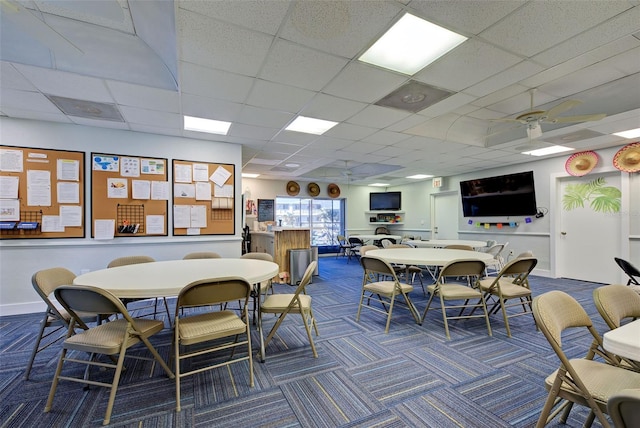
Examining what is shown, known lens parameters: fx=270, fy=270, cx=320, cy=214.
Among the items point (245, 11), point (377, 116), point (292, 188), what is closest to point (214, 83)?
point (245, 11)

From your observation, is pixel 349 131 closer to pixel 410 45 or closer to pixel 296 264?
pixel 410 45

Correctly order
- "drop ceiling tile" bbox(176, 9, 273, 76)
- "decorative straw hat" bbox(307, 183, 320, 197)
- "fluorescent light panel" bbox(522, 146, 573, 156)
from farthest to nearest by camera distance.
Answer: "decorative straw hat" bbox(307, 183, 320, 197) < "fluorescent light panel" bbox(522, 146, 573, 156) < "drop ceiling tile" bbox(176, 9, 273, 76)

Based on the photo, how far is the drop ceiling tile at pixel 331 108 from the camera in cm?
310

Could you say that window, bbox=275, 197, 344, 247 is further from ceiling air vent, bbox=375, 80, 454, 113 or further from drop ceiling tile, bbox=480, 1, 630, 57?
drop ceiling tile, bbox=480, 1, 630, 57

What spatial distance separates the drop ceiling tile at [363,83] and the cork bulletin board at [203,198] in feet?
8.36

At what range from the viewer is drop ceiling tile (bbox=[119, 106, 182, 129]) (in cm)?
333

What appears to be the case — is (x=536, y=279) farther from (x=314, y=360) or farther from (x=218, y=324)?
(x=218, y=324)

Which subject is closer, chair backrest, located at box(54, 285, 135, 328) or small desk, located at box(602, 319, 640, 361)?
small desk, located at box(602, 319, 640, 361)

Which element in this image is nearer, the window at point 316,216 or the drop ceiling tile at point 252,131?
the drop ceiling tile at point 252,131

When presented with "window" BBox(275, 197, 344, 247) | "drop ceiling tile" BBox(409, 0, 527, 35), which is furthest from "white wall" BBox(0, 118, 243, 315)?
"window" BBox(275, 197, 344, 247)

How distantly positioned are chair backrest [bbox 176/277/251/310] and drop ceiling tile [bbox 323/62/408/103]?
2070 mm

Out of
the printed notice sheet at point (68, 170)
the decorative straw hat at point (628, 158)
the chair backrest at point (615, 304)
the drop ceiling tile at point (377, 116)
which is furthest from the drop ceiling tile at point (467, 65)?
the printed notice sheet at point (68, 170)

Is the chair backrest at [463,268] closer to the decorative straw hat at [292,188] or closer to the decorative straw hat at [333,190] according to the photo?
the decorative straw hat at [292,188]

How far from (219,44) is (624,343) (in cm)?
285
